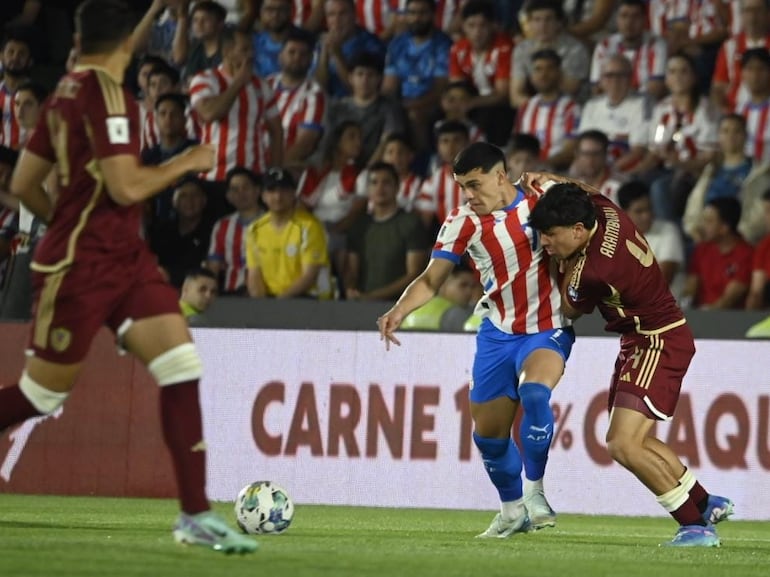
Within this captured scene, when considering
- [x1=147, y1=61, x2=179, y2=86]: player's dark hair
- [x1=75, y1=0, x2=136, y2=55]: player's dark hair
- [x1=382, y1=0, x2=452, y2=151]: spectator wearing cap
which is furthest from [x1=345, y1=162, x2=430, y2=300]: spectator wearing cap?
[x1=75, y1=0, x2=136, y2=55]: player's dark hair

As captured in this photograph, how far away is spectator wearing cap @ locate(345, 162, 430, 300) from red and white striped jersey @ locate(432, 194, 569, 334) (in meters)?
4.27

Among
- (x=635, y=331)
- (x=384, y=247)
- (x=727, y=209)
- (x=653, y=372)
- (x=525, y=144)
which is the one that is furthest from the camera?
(x=384, y=247)

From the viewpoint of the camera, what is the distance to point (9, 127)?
15891 mm

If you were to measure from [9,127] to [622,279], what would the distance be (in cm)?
884

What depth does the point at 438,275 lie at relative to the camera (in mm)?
9359

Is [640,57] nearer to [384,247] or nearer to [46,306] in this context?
[384,247]

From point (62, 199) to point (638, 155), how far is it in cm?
844

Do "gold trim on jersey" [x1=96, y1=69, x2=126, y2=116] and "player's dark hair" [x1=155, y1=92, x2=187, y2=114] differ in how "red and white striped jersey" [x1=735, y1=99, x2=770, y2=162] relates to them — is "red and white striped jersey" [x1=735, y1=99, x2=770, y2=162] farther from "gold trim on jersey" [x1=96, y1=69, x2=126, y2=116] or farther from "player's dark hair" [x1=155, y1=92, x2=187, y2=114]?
"gold trim on jersey" [x1=96, y1=69, x2=126, y2=116]

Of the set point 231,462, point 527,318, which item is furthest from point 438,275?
point 231,462

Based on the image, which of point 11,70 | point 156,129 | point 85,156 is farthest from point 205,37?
point 85,156

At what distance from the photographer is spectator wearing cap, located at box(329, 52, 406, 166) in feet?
50.3

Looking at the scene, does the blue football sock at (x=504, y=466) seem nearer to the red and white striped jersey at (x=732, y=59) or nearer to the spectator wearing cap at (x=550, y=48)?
the red and white striped jersey at (x=732, y=59)

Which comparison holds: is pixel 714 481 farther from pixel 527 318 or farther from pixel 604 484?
pixel 527 318

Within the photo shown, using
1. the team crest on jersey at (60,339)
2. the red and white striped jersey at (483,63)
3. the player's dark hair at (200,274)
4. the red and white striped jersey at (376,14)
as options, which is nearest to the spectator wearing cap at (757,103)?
the red and white striped jersey at (483,63)
